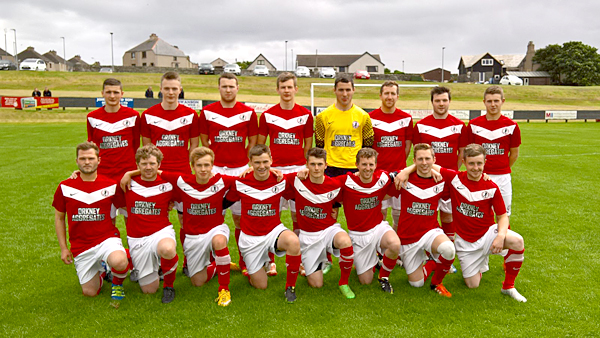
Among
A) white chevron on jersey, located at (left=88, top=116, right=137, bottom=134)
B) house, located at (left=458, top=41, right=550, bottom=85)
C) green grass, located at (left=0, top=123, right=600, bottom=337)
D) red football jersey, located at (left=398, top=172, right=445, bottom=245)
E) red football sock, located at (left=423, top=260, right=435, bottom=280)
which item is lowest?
green grass, located at (left=0, top=123, right=600, bottom=337)

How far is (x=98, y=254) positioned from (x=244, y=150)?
181cm

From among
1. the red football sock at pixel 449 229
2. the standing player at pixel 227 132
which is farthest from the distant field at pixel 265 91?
the standing player at pixel 227 132

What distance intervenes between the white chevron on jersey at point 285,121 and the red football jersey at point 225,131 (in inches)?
10.9

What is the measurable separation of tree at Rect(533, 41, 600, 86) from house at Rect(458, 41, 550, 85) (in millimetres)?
2421

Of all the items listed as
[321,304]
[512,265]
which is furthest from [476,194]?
[321,304]

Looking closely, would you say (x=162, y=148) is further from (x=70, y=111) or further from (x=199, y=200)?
(x=70, y=111)

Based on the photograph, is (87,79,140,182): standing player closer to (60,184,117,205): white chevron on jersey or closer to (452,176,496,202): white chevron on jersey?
(60,184,117,205): white chevron on jersey

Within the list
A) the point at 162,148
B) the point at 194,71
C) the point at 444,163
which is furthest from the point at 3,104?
the point at 444,163

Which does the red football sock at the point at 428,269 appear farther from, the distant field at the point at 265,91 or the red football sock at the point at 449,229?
the distant field at the point at 265,91

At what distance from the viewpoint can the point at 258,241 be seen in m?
4.20

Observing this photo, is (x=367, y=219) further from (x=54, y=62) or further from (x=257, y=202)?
(x=54, y=62)

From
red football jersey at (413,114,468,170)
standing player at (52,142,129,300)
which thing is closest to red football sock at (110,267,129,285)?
standing player at (52,142,129,300)

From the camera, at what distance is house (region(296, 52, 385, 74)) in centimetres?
6762

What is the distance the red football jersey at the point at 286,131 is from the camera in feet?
15.9
